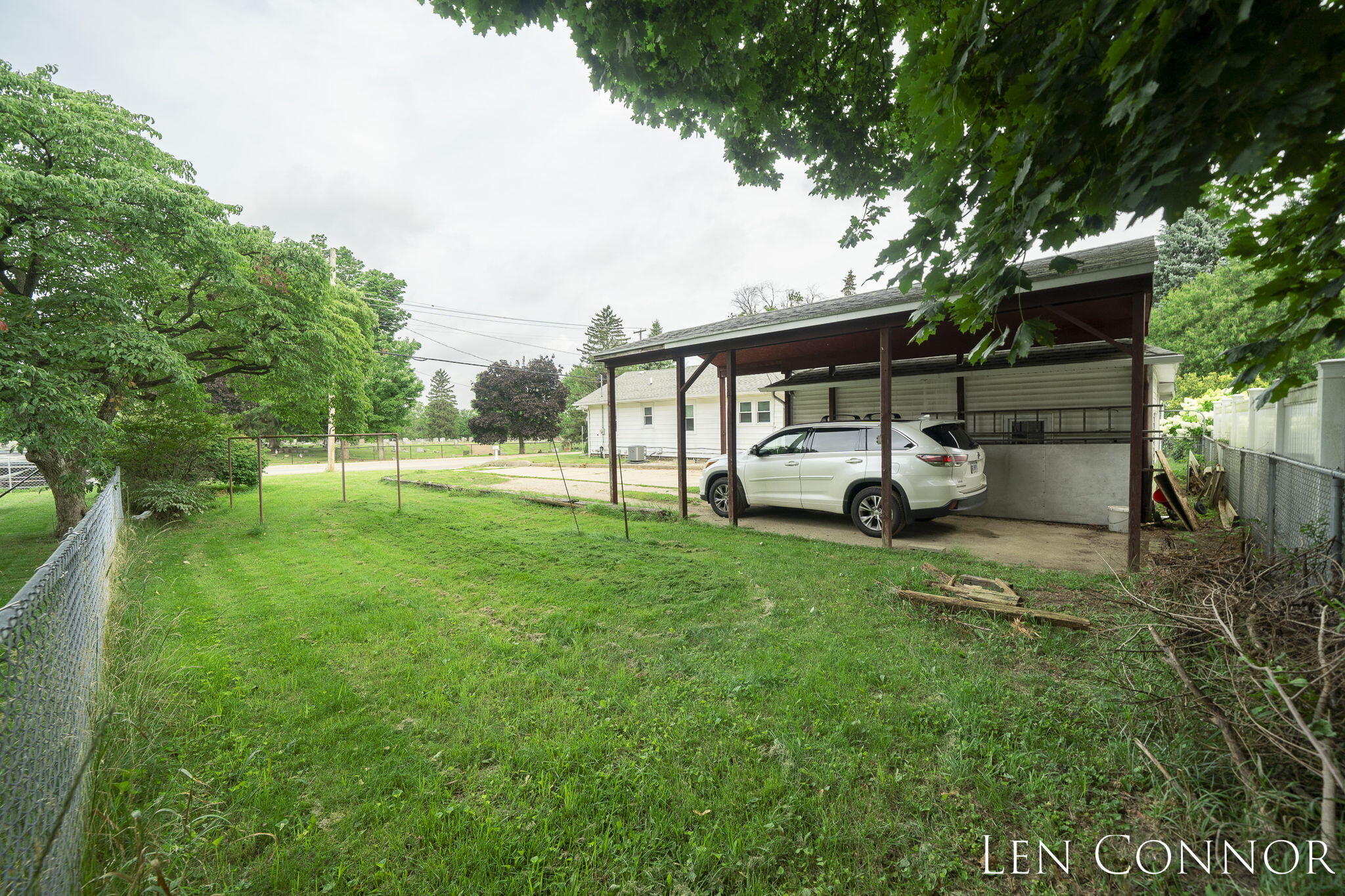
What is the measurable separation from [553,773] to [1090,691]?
110 inches

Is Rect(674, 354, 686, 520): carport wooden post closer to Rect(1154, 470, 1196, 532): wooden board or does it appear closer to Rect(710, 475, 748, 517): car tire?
Rect(710, 475, 748, 517): car tire

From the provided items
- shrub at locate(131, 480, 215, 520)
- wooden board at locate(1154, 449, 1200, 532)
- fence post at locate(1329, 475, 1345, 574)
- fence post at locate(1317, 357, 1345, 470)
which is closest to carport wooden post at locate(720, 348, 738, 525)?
fence post at locate(1317, 357, 1345, 470)

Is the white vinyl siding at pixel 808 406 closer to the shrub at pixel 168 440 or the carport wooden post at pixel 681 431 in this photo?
the carport wooden post at pixel 681 431

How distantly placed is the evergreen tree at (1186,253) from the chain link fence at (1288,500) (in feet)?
105

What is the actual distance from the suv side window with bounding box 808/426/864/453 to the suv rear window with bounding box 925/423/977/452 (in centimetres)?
96

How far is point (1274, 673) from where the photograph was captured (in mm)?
1778

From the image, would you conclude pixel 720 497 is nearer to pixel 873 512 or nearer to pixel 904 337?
pixel 873 512

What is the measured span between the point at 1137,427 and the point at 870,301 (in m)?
3.21

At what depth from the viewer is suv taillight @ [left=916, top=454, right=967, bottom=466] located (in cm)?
668

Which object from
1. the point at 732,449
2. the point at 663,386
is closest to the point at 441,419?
the point at 663,386

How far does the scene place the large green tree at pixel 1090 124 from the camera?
1.31m

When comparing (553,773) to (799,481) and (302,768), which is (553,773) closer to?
(302,768)

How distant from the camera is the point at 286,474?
2050 cm

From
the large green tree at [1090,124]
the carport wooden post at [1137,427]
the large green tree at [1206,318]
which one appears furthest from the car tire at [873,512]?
the large green tree at [1206,318]
